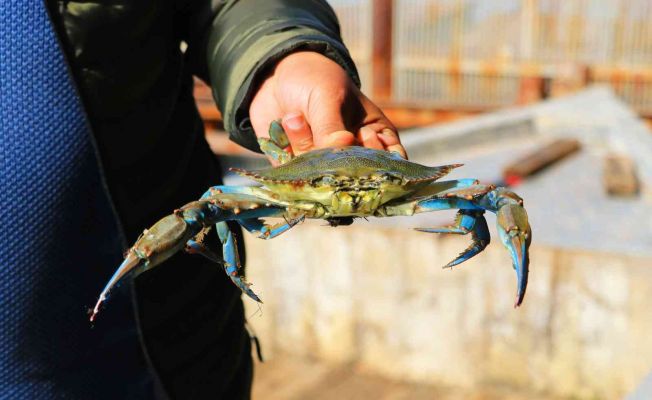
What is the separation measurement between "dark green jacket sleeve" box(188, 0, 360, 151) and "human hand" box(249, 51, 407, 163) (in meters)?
0.03

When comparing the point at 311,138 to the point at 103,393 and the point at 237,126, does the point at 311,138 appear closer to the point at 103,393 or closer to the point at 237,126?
the point at 237,126

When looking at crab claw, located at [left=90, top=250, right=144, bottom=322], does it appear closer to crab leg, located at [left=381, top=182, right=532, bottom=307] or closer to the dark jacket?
the dark jacket

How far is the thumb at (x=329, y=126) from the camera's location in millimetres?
1492

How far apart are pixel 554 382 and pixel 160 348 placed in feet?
10.7

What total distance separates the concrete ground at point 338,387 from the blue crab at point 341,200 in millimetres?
3240

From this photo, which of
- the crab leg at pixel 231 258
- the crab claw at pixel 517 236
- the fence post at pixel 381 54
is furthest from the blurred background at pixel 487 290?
the fence post at pixel 381 54

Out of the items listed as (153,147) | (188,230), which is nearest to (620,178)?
(153,147)

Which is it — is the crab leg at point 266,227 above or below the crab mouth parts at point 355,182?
below

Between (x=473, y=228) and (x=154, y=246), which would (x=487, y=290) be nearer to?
(x=473, y=228)

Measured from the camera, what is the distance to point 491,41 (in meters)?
10.8

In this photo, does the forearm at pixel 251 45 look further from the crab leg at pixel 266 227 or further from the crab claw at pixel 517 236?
the crab claw at pixel 517 236

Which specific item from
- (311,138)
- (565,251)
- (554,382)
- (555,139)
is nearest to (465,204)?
(311,138)

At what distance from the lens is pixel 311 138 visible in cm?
157

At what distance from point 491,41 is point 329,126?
981 cm
